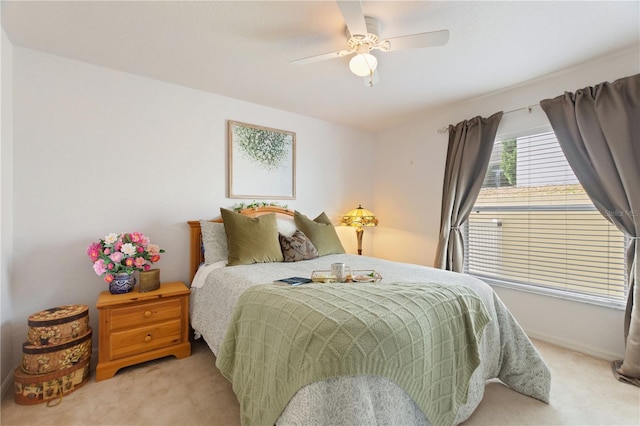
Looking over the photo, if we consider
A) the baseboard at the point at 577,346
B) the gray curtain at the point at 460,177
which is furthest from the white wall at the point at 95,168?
the baseboard at the point at 577,346

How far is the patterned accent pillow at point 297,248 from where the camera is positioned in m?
2.65

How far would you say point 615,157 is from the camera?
2.16 meters

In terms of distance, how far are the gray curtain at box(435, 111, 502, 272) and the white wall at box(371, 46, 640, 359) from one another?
141mm

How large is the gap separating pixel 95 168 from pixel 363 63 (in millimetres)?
2328

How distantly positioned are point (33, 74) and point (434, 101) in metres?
3.68

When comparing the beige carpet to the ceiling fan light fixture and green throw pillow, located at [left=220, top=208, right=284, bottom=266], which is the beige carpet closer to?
green throw pillow, located at [left=220, top=208, right=284, bottom=266]

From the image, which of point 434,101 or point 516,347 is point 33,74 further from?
point 516,347

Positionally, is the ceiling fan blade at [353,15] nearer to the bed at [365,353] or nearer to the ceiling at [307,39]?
the ceiling at [307,39]

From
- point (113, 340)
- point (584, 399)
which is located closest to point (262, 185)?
point (113, 340)

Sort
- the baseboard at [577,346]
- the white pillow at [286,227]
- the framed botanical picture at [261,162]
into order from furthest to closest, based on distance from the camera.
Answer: the framed botanical picture at [261,162] → the white pillow at [286,227] → the baseboard at [577,346]

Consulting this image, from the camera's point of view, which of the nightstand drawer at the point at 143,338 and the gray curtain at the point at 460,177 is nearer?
the nightstand drawer at the point at 143,338

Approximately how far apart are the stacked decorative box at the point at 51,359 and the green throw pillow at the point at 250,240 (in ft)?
3.65

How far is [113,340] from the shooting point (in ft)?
6.63

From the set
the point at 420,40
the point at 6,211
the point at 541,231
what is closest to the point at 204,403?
the point at 6,211
